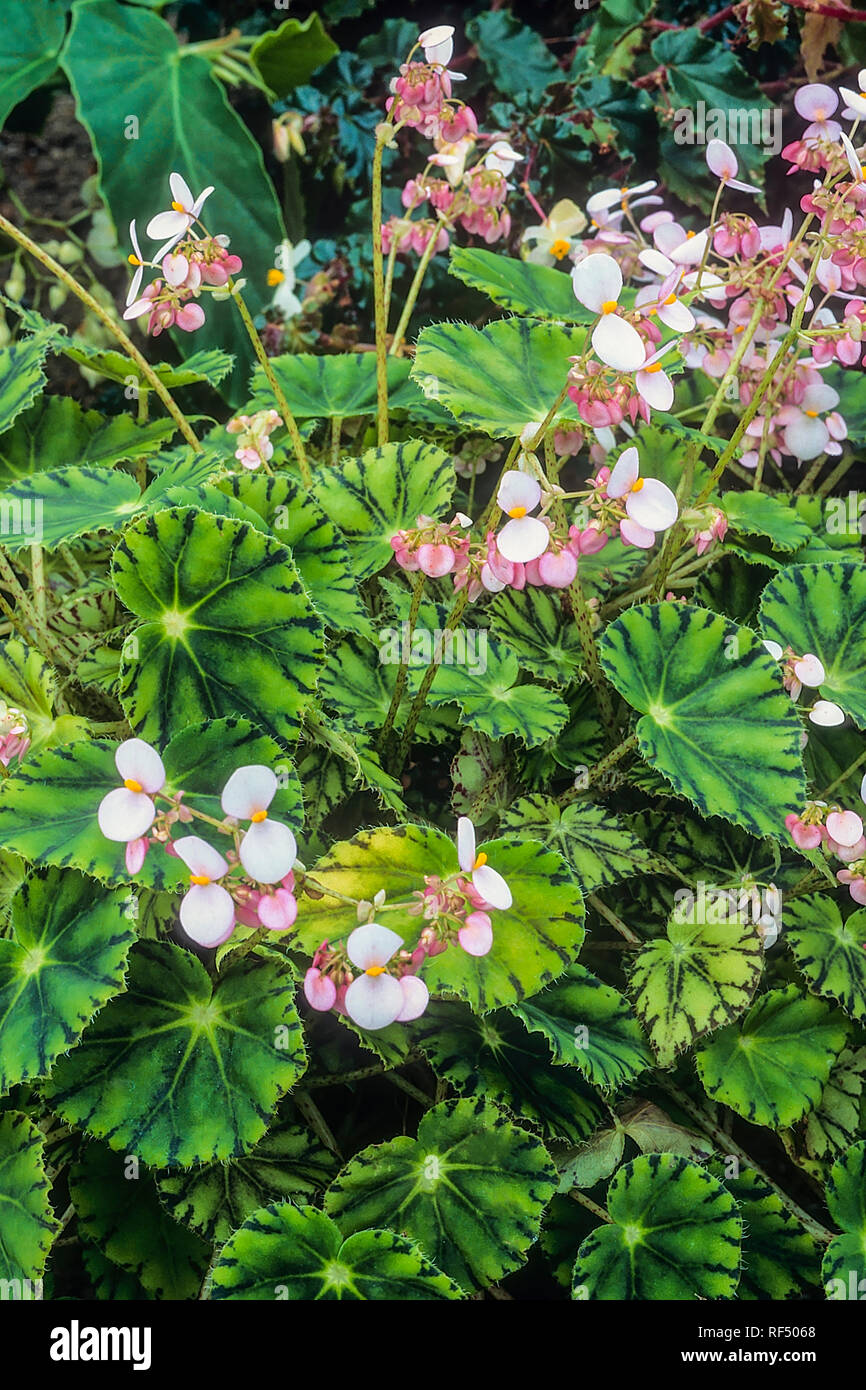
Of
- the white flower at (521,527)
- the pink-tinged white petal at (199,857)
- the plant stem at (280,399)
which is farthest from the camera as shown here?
the plant stem at (280,399)

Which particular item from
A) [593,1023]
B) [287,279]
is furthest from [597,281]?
[287,279]

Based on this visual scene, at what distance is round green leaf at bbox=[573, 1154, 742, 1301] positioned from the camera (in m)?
0.78

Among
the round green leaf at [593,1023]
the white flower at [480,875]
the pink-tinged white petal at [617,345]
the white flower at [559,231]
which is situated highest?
the white flower at [559,231]

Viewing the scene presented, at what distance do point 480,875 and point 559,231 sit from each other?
954mm

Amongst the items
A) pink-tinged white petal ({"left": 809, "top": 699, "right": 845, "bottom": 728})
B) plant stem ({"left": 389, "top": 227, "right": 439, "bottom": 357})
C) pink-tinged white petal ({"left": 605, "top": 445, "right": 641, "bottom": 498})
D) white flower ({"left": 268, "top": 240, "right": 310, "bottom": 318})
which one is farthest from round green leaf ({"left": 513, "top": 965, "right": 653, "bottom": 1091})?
white flower ({"left": 268, "top": 240, "right": 310, "bottom": 318})

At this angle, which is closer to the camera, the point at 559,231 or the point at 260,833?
the point at 260,833

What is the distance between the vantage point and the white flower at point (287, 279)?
4.81 feet

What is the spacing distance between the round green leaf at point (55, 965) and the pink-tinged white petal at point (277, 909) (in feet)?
0.54

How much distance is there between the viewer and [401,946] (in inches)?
25.3

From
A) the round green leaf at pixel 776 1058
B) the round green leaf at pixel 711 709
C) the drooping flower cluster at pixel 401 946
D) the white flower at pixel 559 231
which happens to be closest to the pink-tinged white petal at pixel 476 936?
the drooping flower cluster at pixel 401 946

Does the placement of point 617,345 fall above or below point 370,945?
above

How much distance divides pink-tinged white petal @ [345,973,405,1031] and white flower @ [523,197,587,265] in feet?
3.18

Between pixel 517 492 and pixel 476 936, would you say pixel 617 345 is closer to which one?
pixel 517 492

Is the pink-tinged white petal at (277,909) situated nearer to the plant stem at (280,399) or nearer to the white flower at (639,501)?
the white flower at (639,501)
